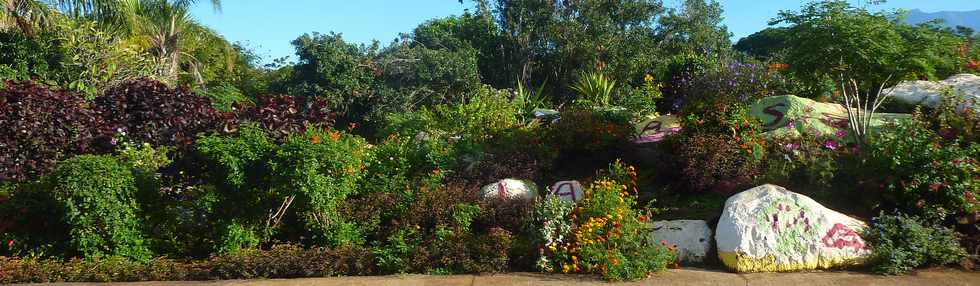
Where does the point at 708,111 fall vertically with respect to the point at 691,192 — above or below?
above

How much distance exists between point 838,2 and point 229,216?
20.2 ft

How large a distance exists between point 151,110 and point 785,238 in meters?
6.48

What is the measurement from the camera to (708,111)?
8484 millimetres

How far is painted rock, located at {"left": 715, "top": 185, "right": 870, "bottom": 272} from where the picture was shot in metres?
6.43

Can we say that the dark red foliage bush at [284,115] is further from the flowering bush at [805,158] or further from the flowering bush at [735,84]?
the flowering bush at [735,84]

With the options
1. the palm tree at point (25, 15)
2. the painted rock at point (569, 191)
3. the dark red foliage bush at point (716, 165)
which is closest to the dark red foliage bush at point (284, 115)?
the painted rock at point (569, 191)

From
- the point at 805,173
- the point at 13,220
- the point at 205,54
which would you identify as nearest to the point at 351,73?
the point at 205,54

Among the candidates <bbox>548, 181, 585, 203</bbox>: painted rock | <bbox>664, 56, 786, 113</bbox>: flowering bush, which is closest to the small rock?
<bbox>664, 56, 786, 113</bbox>: flowering bush

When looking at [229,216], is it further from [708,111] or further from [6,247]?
[708,111]

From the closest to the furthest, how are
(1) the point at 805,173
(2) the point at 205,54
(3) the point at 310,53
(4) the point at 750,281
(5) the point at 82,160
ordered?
(4) the point at 750,281, (5) the point at 82,160, (1) the point at 805,173, (3) the point at 310,53, (2) the point at 205,54

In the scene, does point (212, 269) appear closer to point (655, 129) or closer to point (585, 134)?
point (585, 134)

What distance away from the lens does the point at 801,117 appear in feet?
30.7

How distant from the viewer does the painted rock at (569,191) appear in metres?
7.97

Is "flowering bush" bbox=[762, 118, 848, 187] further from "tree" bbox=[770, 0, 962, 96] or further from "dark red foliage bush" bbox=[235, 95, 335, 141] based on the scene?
"dark red foliage bush" bbox=[235, 95, 335, 141]
